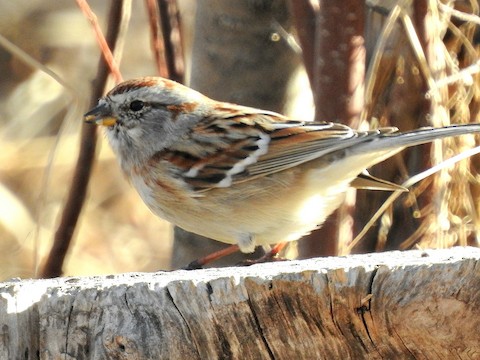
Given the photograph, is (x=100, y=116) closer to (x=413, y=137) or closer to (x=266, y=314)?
(x=413, y=137)

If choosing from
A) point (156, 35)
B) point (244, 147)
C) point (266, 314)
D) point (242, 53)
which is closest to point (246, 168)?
point (244, 147)

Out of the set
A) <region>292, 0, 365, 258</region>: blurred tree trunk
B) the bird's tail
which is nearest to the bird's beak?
<region>292, 0, 365, 258</region>: blurred tree trunk

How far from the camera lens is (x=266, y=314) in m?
1.84

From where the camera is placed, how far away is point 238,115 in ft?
10.2

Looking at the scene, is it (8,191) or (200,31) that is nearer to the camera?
(200,31)

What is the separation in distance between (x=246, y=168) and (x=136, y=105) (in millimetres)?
449

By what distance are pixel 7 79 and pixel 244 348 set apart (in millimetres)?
4351

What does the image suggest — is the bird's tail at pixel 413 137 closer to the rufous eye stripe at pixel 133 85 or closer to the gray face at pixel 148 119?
the gray face at pixel 148 119

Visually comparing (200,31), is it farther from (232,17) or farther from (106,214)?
(106,214)

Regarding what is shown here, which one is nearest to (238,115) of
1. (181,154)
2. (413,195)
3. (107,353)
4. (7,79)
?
(181,154)

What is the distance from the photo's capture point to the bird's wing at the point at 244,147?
118 inches

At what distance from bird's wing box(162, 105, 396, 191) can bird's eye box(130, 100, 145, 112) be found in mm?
177

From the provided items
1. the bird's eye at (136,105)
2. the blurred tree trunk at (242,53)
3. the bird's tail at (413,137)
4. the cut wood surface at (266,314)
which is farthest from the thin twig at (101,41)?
Answer: the cut wood surface at (266,314)

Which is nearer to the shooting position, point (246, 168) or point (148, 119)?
point (246, 168)
